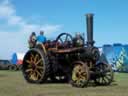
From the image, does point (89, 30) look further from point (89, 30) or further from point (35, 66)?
point (35, 66)

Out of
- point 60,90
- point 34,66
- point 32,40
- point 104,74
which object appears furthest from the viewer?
point 32,40

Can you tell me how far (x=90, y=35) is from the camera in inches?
747

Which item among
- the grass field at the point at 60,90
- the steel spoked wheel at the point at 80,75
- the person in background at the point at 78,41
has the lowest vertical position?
the grass field at the point at 60,90

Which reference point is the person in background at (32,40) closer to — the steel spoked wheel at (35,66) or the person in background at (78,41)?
the steel spoked wheel at (35,66)

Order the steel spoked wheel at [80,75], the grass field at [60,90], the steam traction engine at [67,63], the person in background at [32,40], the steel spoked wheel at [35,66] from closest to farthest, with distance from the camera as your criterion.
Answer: the grass field at [60,90]
the steel spoked wheel at [80,75]
the steam traction engine at [67,63]
the steel spoked wheel at [35,66]
the person in background at [32,40]

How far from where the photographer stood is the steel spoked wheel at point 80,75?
17875 millimetres

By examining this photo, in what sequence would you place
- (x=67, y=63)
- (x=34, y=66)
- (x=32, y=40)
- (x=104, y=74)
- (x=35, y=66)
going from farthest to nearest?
1. (x=32, y=40)
2. (x=34, y=66)
3. (x=35, y=66)
4. (x=67, y=63)
5. (x=104, y=74)

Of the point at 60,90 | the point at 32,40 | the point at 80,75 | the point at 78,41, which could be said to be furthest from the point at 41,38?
the point at 60,90

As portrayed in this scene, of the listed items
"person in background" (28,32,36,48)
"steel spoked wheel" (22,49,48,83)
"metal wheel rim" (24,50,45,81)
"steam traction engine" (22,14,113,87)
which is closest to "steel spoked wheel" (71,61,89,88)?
"steam traction engine" (22,14,113,87)

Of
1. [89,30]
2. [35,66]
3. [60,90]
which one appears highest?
[89,30]

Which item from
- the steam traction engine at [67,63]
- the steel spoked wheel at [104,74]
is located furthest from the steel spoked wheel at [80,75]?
the steel spoked wheel at [104,74]

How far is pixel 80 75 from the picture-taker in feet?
59.9

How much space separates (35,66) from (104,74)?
11.7 ft

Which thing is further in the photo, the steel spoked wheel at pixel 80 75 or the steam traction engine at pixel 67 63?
the steam traction engine at pixel 67 63
